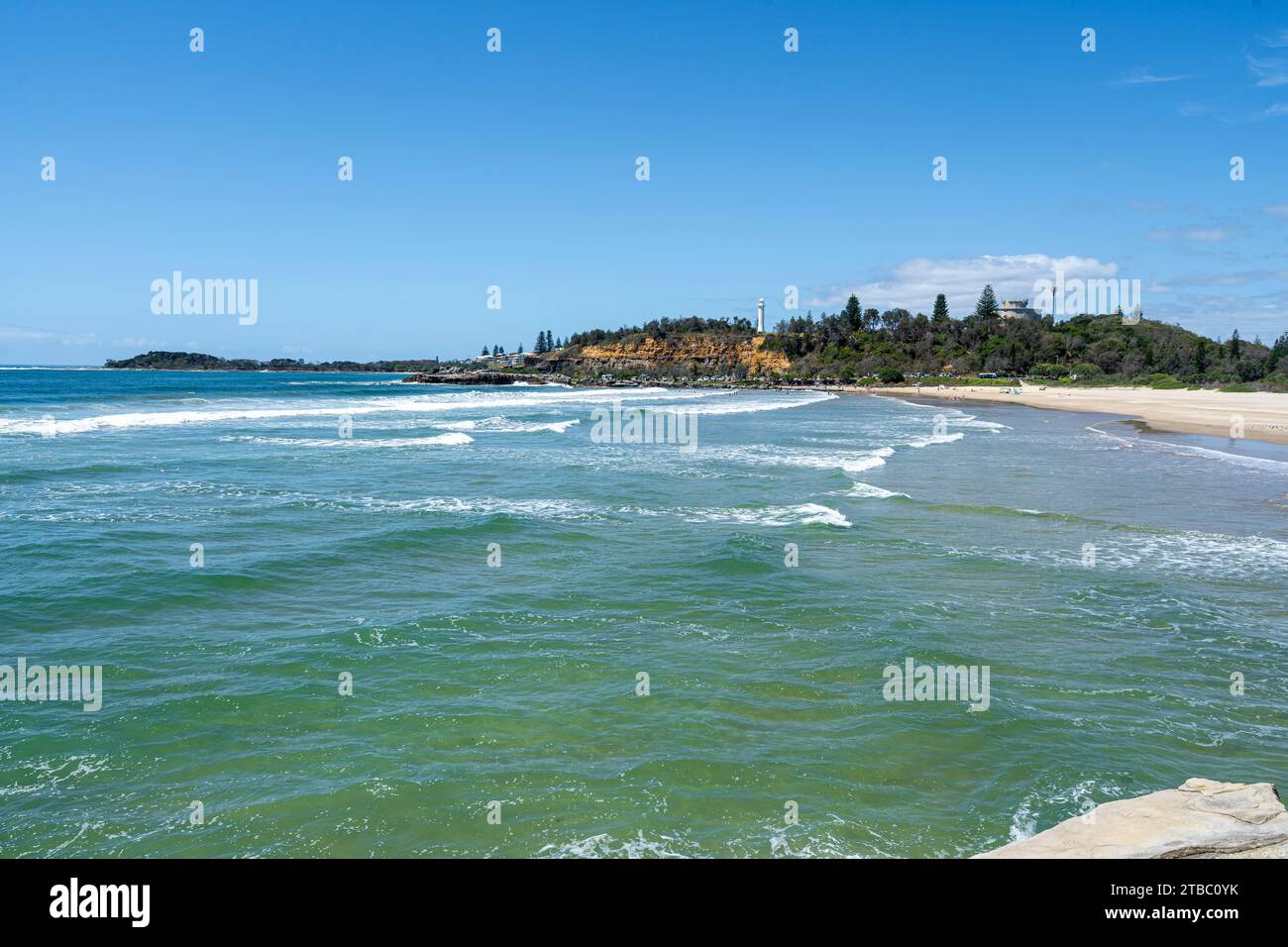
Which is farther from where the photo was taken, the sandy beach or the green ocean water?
the sandy beach

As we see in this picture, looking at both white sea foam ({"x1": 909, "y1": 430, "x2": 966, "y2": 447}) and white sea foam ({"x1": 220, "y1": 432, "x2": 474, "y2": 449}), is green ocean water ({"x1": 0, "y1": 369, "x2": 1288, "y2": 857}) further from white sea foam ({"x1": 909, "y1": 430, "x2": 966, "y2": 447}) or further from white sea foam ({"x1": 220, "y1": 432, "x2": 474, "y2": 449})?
white sea foam ({"x1": 909, "y1": 430, "x2": 966, "y2": 447})

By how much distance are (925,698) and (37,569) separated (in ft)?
52.7

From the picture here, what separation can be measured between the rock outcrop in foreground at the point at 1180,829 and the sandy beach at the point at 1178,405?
155ft

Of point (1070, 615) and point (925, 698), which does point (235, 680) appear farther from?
point (1070, 615)

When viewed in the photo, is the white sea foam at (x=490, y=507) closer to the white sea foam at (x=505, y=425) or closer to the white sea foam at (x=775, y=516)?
the white sea foam at (x=775, y=516)

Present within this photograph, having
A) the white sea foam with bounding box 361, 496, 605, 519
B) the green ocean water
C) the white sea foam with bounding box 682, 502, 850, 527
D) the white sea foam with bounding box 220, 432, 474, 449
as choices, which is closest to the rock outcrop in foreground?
the green ocean water

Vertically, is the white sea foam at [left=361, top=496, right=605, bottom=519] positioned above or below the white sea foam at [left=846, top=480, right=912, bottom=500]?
below

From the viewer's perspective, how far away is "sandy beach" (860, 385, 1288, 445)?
165 feet

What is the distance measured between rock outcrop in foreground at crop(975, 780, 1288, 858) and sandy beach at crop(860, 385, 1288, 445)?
47.4 meters

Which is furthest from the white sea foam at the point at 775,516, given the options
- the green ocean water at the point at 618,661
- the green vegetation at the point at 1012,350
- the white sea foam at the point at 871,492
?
the green vegetation at the point at 1012,350

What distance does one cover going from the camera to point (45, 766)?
27.3ft

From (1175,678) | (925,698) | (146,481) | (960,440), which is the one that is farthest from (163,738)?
(960,440)

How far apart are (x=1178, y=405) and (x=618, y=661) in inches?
3095
